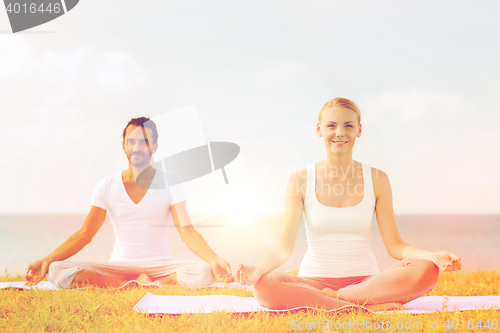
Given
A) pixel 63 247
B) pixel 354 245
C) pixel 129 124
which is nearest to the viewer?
pixel 354 245

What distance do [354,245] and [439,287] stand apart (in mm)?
1641

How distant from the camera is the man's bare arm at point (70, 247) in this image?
383 centimetres

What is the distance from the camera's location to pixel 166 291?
357 centimetres

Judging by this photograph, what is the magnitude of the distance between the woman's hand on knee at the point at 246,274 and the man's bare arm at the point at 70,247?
2288 millimetres

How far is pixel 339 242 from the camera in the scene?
3.06m

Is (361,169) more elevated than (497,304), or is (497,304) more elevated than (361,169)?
(361,169)

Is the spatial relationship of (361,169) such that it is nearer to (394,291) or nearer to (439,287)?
(394,291)

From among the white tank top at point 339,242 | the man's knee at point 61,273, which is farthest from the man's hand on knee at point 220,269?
the man's knee at point 61,273

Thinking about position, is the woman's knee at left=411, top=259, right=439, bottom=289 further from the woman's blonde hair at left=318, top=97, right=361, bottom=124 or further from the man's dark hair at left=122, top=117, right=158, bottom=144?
the man's dark hair at left=122, top=117, right=158, bottom=144

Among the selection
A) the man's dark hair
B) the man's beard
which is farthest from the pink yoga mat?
the man's dark hair

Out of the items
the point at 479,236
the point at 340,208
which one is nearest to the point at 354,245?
the point at 340,208

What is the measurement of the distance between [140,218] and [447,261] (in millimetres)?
2960

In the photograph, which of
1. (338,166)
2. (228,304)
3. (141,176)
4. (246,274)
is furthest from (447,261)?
(141,176)

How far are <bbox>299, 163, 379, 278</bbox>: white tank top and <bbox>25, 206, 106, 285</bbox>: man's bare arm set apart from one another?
→ 2404mm
